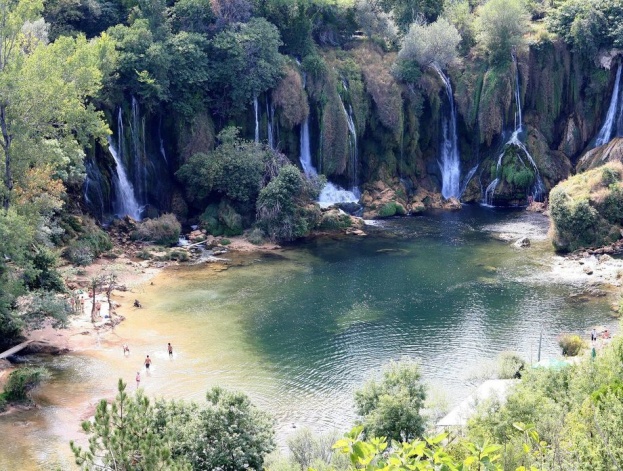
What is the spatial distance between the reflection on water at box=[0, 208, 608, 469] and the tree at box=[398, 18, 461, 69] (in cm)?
2198

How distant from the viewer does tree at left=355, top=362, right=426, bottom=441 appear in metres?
28.4

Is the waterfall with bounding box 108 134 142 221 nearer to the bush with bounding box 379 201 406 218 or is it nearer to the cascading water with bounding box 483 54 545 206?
the bush with bounding box 379 201 406 218

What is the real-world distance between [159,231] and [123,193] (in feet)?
18.4

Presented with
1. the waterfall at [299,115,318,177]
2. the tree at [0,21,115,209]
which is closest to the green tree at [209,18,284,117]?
the waterfall at [299,115,318,177]

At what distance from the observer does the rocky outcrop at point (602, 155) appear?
7412 cm

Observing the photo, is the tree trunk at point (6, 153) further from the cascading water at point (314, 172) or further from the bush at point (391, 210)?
the bush at point (391, 210)

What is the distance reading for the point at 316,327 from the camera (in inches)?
1839

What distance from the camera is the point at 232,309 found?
49.2 meters

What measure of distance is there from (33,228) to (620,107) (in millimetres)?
58125

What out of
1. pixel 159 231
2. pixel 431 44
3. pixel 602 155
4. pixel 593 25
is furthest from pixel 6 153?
pixel 593 25

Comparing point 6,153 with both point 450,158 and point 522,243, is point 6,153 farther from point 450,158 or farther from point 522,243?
point 450,158

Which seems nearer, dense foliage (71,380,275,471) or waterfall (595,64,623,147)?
dense foliage (71,380,275,471)

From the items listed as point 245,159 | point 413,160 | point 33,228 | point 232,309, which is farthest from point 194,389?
point 413,160

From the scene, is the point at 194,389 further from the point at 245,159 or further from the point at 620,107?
the point at 620,107
